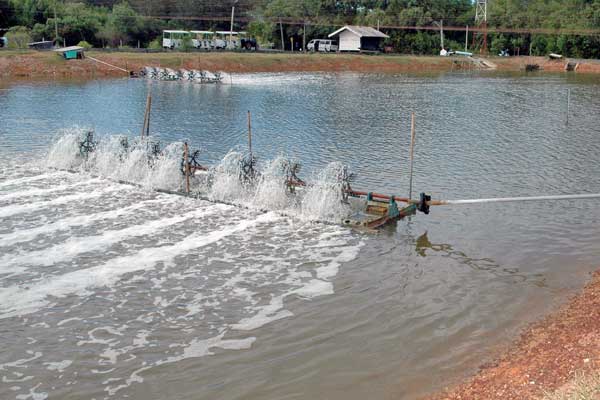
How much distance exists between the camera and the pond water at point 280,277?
12.2 meters

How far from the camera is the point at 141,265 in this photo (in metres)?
17.4

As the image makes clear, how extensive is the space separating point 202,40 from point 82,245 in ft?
283

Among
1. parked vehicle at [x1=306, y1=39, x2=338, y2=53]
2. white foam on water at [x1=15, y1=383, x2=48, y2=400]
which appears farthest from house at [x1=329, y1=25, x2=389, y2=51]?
white foam on water at [x1=15, y1=383, x2=48, y2=400]

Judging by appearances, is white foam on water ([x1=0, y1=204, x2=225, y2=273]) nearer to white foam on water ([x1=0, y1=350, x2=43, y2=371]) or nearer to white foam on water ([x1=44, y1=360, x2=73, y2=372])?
white foam on water ([x1=0, y1=350, x2=43, y2=371])

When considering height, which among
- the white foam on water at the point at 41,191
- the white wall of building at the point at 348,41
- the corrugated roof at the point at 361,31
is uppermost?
the corrugated roof at the point at 361,31

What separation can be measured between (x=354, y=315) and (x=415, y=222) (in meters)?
7.65

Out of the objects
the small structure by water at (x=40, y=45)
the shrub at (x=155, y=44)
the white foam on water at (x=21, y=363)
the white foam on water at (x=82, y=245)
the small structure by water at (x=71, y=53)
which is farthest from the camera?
the shrub at (x=155, y=44)

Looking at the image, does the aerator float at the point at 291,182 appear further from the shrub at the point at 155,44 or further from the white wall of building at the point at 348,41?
the white wall of building at the point at 348,41

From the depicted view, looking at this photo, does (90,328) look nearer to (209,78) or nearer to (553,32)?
(209,78)

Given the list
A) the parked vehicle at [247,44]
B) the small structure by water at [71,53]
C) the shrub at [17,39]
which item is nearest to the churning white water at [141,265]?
the small structure by water at [71,53]

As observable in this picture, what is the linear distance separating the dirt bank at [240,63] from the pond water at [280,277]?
4368cm

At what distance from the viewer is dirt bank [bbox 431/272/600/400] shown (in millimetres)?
10375

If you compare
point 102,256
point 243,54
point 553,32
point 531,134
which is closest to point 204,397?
point 102,256

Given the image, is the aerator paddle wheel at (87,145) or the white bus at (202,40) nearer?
the aerator paddle wheel at (87,145)
